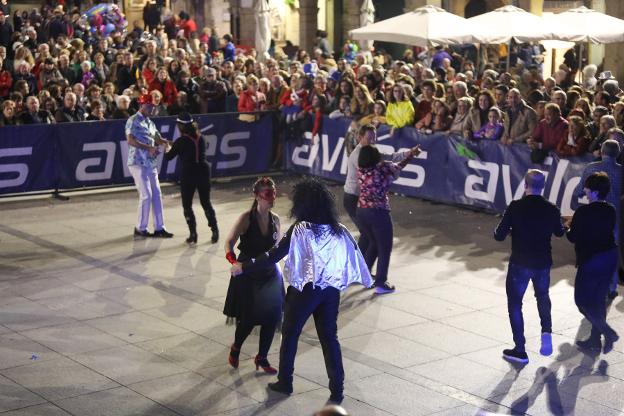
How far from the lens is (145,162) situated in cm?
1591

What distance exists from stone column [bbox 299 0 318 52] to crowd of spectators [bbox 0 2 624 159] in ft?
37.3

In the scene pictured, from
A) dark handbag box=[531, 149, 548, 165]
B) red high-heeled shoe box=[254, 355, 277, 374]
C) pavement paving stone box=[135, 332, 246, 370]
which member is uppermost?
dark handbag box=[531, 149, 548, 165]

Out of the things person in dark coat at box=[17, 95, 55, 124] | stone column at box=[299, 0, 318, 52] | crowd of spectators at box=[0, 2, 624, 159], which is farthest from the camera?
stone column at box=[299, 0, 318, 52]

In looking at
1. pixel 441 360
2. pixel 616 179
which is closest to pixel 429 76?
pixel 616 179

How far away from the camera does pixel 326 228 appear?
9133 millimetres

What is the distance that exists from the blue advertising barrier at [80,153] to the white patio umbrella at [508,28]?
530 centimetres

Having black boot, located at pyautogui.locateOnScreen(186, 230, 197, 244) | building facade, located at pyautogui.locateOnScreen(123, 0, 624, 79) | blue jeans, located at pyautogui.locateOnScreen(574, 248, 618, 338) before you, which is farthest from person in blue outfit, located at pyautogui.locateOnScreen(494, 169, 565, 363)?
building facade, located at pyautogui.locateOnScreen(123, 0, 624, 79)

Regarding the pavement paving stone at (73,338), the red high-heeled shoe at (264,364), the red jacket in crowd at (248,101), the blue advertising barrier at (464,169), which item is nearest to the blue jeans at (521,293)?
the red high-heeled shoe at (264,364)

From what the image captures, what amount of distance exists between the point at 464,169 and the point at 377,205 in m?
5.78

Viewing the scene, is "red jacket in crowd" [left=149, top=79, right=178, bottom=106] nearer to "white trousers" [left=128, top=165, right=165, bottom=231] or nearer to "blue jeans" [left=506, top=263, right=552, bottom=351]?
"white trousers" [left=128, top=165, right=165, bottom=231]

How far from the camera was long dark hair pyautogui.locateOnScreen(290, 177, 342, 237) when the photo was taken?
9.08 metres

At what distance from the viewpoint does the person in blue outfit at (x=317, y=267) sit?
9.04 meters

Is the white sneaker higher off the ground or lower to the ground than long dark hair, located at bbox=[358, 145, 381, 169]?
lower

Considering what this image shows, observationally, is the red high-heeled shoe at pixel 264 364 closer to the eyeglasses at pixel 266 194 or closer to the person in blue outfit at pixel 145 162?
the eyeglasses at pixel 266 194
